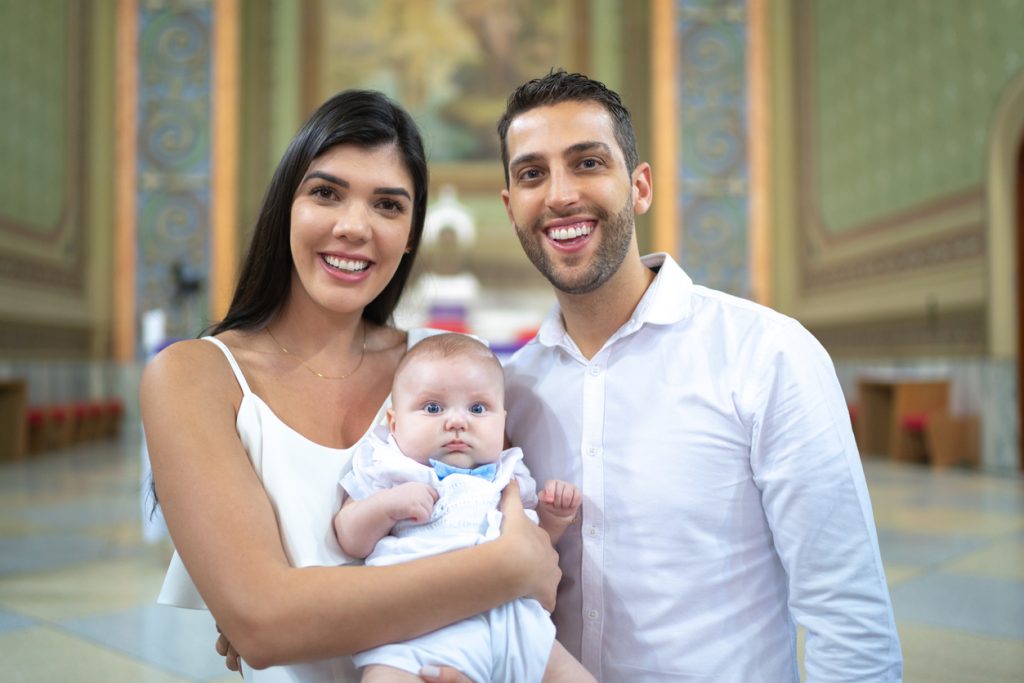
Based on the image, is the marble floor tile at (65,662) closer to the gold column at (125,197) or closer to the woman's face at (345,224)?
the woman's face at (345,224)

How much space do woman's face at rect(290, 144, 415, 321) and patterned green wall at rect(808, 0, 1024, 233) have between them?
6.99 m

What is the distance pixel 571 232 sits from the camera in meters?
1.71

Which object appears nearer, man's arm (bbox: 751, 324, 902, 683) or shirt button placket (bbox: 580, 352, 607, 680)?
man's arm (bbox: 751, 324, 902, 683)

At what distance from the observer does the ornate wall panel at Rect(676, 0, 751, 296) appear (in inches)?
428

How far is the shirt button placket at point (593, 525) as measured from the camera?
170 centimetres

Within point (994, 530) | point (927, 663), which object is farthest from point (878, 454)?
point (927, 663)

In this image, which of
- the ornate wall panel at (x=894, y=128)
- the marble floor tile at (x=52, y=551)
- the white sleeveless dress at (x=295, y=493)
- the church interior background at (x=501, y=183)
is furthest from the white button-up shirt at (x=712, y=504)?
the ornate wall panel at (x=894, y=128)

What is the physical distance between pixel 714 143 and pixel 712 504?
10.00 m

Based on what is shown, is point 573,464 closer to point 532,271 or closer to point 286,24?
point 532,271

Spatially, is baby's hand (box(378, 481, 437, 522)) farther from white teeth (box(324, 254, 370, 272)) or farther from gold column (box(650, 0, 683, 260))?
gold column (box(650, 0, 683, 260))

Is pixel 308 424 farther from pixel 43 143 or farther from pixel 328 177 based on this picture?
pixel 43 143

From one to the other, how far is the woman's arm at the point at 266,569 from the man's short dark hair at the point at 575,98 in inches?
32.1

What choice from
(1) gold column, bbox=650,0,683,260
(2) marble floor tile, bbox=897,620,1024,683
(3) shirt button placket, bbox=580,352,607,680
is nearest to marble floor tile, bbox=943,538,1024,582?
(2) marble floor tile, bbox=897,620,1024,683

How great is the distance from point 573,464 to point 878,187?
8.27m
